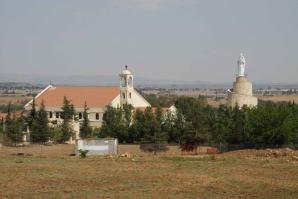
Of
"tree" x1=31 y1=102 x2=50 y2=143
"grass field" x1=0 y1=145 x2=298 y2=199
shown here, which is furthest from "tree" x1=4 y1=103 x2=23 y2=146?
"grass field" x1=0 y1=145 x2=298 y2=199

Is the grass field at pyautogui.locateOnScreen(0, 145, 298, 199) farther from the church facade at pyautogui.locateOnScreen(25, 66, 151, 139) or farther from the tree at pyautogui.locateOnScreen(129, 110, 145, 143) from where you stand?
the church facade at pyautogui.locateOnScreen(25, 66, 151, 139)

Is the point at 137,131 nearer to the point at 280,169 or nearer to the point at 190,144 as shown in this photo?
the point at 190,144

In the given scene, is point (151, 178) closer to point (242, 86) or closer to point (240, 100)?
point (240, 100)

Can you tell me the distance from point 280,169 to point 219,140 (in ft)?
64.8

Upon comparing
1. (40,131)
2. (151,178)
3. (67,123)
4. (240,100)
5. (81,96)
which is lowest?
(151,178)

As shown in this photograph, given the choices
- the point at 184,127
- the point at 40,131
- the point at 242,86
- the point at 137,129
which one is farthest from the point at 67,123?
the point at 242,86

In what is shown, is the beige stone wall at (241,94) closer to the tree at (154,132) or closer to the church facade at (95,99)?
the tree at (154,132)

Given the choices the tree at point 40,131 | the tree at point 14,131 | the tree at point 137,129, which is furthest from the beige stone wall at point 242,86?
the tree at point 14,131

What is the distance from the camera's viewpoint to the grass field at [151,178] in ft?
85.3

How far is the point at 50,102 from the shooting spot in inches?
3110

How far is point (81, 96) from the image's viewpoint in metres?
79.3

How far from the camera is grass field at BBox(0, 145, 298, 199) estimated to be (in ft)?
85.3

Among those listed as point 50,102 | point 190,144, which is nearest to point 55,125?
point 50,102

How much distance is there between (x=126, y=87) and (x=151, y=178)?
44.6 meters
